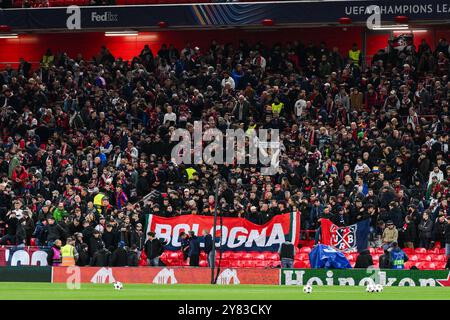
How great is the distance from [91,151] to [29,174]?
88.8 inches

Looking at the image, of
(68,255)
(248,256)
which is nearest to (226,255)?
(248,256)

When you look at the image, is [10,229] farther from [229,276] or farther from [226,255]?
[229,276]

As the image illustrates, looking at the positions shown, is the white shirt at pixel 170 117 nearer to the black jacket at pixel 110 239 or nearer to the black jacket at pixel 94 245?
the black jacket at pixel 110 239

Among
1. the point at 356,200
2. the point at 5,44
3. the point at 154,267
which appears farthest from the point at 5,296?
the point at 5,44

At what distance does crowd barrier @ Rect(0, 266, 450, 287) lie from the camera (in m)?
32.1

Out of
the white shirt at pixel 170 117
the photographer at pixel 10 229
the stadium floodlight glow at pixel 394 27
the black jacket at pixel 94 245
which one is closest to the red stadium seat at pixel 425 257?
the black jacket at pixel 94 245

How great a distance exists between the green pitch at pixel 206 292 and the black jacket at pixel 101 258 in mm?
3163

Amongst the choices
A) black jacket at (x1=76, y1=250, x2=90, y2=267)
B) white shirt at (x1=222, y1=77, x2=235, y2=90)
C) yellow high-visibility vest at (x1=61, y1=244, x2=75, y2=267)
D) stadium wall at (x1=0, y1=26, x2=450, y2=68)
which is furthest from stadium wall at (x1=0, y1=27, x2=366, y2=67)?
yellow high-visibility vest at (x1=61, y1=244, x2=75, y2=267)

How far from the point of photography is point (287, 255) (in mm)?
34969

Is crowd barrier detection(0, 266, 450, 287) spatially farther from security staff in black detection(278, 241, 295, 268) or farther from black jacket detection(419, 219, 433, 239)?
black jacket detection(419, 219, 433, 239)

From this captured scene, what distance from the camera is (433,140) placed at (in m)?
38.9
